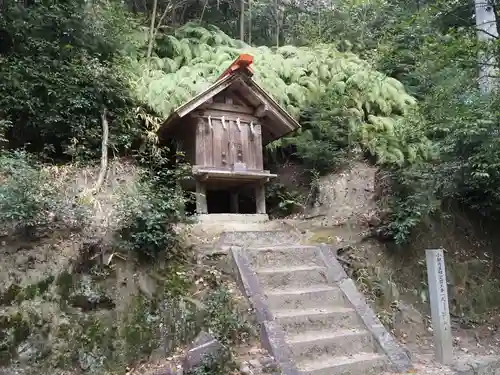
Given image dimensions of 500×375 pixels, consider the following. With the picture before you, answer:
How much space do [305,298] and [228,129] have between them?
4.89m

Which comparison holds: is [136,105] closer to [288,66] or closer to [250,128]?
[250,128]

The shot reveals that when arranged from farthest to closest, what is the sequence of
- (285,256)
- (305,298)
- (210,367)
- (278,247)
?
(278,247) < (285,256) < (305,298) < (210,367)

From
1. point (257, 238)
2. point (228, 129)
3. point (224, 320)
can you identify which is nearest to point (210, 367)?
point (224, 320)

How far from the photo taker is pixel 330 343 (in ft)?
17.0

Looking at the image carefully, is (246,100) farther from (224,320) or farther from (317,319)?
(224,320)

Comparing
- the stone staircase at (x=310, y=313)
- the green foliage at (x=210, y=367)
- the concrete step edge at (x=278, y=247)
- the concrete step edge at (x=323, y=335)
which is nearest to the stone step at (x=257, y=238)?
the stone staircase at (x=310, y=313)

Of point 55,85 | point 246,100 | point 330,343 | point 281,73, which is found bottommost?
point 330,343

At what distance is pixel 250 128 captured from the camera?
387 inches

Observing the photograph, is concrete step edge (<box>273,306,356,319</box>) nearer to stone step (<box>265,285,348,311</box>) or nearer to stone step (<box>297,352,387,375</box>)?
stone step (<box>265,285,348,311</box>)

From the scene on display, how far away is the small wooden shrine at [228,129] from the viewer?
29.2 ft

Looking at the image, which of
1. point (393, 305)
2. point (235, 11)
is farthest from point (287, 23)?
point (393, 305)

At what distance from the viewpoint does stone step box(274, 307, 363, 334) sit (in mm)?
5328

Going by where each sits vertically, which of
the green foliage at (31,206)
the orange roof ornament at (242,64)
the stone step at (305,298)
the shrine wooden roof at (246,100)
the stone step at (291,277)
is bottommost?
the stone step at (305,298)

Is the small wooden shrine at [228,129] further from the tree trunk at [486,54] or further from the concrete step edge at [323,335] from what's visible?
the concrete step edge at [323,335]
